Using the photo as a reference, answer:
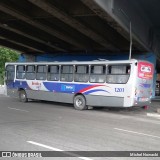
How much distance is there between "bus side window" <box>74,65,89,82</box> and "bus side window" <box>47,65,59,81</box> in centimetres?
161

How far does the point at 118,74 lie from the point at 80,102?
308cm

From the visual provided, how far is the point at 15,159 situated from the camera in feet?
23.6

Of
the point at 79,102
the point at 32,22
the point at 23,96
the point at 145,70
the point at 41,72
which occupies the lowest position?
the point at 79,102

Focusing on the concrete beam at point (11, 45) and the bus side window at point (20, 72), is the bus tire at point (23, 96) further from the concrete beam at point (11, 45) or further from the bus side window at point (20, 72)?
the concrete beam at point (11, 45)

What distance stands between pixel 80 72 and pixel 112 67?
7.63 ft

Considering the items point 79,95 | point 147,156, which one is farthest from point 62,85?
point 147,156

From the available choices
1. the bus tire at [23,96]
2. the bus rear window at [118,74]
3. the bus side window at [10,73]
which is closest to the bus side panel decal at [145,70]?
the bus rear window at [118,74]

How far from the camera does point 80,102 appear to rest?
19.6m

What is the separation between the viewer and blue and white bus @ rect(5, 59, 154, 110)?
17547mm

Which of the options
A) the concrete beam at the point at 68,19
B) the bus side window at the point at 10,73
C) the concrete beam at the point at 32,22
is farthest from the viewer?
the bus side window at the point at 10,73

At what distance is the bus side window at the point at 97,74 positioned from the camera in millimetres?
18734

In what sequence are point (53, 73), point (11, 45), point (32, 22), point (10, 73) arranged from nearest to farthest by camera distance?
point (32, 22) → point (53, 73) → point (10, 73) → point (11, 45)

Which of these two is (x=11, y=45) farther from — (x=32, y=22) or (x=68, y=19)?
(x=68, y=19)

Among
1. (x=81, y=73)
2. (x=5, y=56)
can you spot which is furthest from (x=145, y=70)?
(x=5, y=56)
